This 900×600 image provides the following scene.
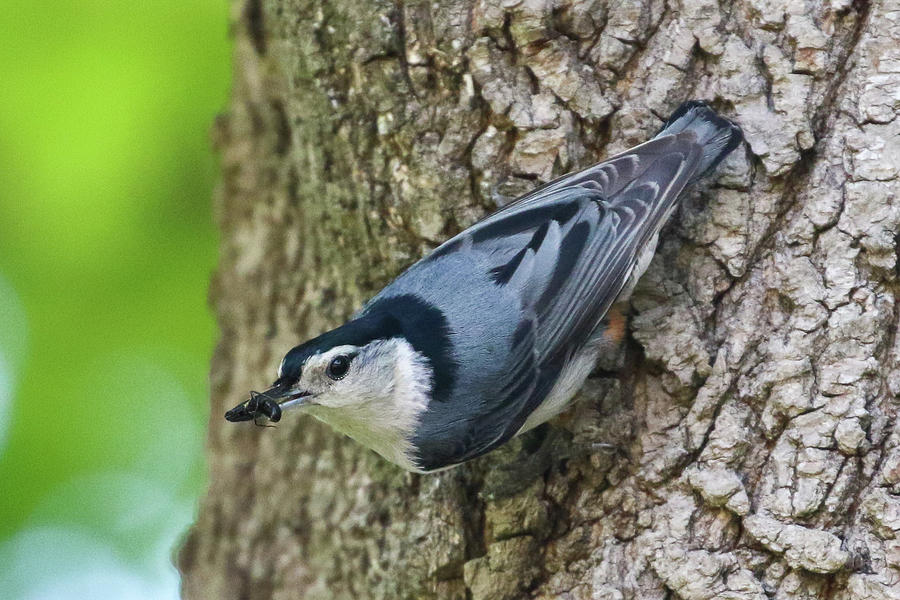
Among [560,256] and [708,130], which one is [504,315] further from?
[708,130]

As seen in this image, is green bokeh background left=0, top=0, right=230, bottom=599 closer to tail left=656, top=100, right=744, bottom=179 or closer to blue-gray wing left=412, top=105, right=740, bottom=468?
blue-gray wing left=412, top=105, right=740, bottom=468

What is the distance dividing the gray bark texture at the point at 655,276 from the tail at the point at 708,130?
5cm

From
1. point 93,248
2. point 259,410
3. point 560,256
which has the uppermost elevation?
point 93,248

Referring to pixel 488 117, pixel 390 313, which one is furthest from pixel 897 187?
pixel 390 313

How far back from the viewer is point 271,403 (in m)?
2.45

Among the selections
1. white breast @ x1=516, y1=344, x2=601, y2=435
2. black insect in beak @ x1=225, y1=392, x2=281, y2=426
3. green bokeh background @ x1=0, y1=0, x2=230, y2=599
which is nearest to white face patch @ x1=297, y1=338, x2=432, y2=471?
black insect in beak @ x1=225, y1=392, x2=281, y2=426

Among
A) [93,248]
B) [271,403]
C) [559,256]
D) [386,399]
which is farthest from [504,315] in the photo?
[93,248]

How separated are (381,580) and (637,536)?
874 mm

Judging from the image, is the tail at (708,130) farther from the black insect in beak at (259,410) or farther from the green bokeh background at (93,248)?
the green bokeh background at (93,248)

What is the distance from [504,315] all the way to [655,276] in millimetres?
427

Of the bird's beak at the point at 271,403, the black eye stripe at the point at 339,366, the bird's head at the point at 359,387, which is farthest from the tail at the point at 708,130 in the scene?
the bird's beak at the point at 271,403

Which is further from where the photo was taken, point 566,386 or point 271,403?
point 566,386

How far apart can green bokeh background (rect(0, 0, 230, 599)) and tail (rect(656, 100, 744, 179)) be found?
6.33 ft

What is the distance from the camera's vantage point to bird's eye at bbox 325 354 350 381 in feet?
8.19
